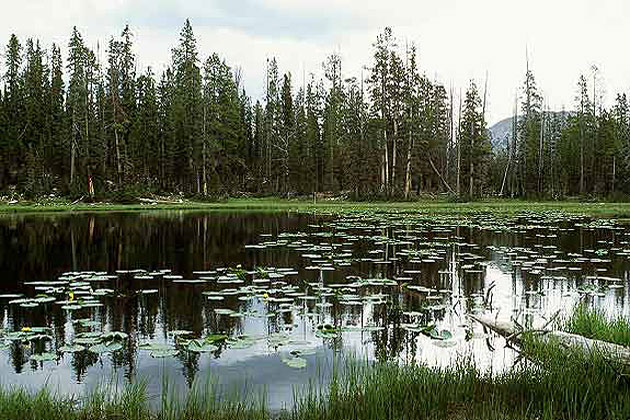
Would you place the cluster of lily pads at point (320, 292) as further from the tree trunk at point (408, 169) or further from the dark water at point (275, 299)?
the tree trunk at point (408, 169)

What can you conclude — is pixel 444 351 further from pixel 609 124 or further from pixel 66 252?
pixel 609 124

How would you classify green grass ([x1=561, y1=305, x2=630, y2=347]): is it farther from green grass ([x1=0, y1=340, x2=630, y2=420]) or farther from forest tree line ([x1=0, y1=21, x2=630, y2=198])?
forest tree line ([x1=0, y1=21, x2=630, y2=198])

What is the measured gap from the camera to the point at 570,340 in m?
5.77

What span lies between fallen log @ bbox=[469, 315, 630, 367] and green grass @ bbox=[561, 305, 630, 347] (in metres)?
0.28

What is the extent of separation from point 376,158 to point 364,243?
3927 centimetres


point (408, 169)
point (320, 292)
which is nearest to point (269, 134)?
point (408, 169)

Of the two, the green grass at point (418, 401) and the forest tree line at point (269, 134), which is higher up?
the forest tree line at point (269, 134)

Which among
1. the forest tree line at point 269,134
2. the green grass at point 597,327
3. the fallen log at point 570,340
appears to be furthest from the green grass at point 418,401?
the forest tree line at point 269,134

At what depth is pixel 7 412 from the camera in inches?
160

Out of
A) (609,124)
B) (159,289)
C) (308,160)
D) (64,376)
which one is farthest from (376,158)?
(64,376)

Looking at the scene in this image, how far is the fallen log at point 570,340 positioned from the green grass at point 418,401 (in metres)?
0.15

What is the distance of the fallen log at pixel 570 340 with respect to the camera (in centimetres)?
488

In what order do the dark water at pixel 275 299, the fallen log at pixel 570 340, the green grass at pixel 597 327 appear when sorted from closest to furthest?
the fallen log at pixel 570 340 → the green grass at pixel 597 327 → the dark water at pixel 275 299

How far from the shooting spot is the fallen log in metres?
4.88
